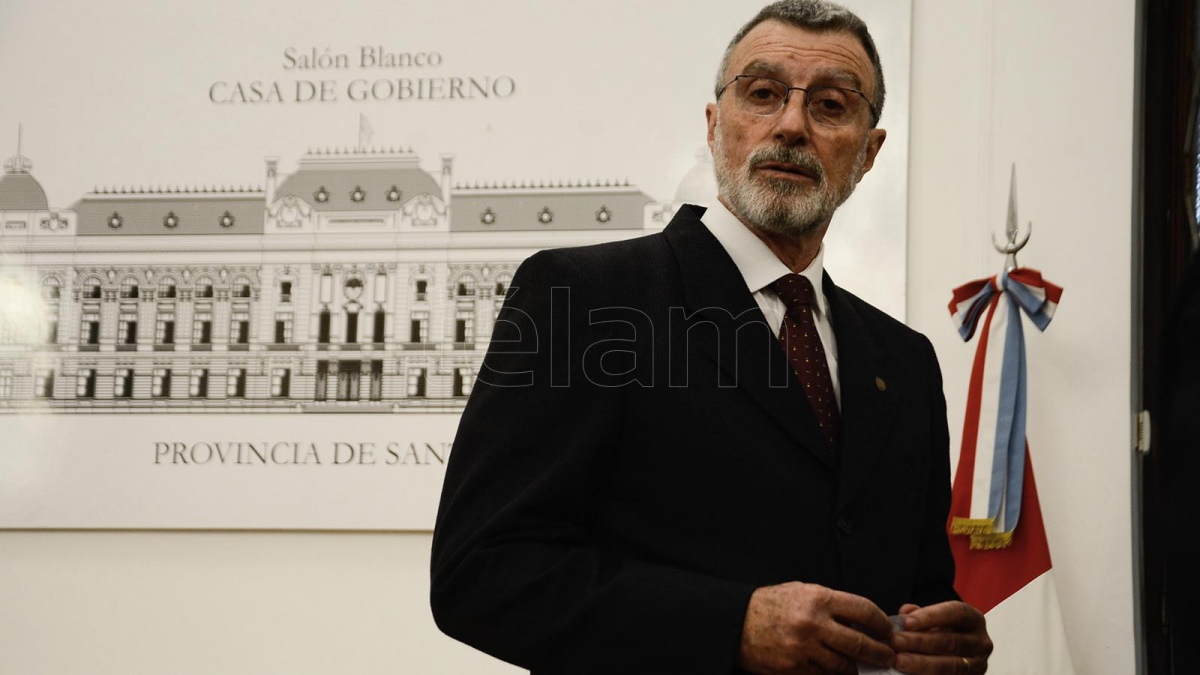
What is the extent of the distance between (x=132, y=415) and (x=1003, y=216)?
252cm

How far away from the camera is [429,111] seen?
11.8 ft

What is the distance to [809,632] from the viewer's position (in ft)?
4.45

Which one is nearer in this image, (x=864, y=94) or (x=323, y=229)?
(x=864, y=94)

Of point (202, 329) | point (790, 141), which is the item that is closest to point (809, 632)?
point (790, 141)

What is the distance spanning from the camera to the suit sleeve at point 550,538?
4.64 feet

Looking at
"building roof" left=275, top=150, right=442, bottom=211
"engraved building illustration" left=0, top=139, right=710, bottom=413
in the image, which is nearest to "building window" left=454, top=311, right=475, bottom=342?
"engraved building illustration" left=0, top=139, right=710, bottom=413

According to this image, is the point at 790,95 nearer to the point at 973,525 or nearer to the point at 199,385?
the point at 973,525

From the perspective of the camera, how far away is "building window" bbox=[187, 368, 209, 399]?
3.57 metres

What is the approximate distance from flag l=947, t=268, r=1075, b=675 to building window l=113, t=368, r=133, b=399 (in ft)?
7.66

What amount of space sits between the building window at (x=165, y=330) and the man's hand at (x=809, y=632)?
2.66 meters

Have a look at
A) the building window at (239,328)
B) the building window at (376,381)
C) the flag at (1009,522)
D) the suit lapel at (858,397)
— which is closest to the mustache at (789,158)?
the suit lapel at (858,397)

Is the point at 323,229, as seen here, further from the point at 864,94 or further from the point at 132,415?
the point at 864,94

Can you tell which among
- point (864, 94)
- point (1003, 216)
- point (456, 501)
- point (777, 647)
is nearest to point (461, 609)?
point (456, 501)

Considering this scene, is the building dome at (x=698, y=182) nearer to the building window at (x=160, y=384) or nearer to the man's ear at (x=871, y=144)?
the man's ear at (x=871, y=144)
